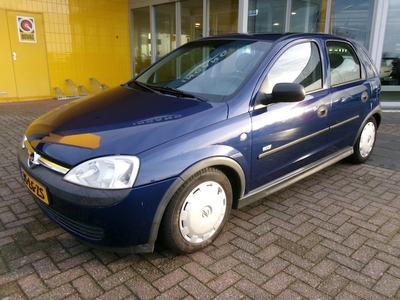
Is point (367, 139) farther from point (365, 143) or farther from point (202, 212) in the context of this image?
point (202, 212)

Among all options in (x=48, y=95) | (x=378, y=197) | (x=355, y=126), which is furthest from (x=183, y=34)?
(x=378, y=197)

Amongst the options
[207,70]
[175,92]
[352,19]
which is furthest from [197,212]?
[352,19]

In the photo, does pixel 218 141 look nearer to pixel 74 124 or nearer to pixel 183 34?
pixel 74 124

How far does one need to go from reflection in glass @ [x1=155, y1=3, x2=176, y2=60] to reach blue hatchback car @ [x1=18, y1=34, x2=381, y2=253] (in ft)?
21.7

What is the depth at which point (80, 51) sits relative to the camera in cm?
Result: 959

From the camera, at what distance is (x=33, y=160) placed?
7.75ft

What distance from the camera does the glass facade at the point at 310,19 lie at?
284 inches

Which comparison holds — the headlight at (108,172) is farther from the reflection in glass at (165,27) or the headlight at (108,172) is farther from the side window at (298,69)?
the reflection in glass at (165,27)

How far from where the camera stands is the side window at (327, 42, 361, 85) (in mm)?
3554

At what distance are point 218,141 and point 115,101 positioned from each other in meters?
1.03

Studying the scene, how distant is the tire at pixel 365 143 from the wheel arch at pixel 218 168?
227 centimetres

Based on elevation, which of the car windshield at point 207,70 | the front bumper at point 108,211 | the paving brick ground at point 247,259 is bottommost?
the paving brick ground at point 247,259

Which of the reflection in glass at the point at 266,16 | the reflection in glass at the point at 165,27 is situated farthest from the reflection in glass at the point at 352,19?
the reflection in glass at the point at 165,27

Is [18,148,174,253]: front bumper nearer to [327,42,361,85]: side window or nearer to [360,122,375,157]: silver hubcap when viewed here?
[327,42,361,85]: side window
